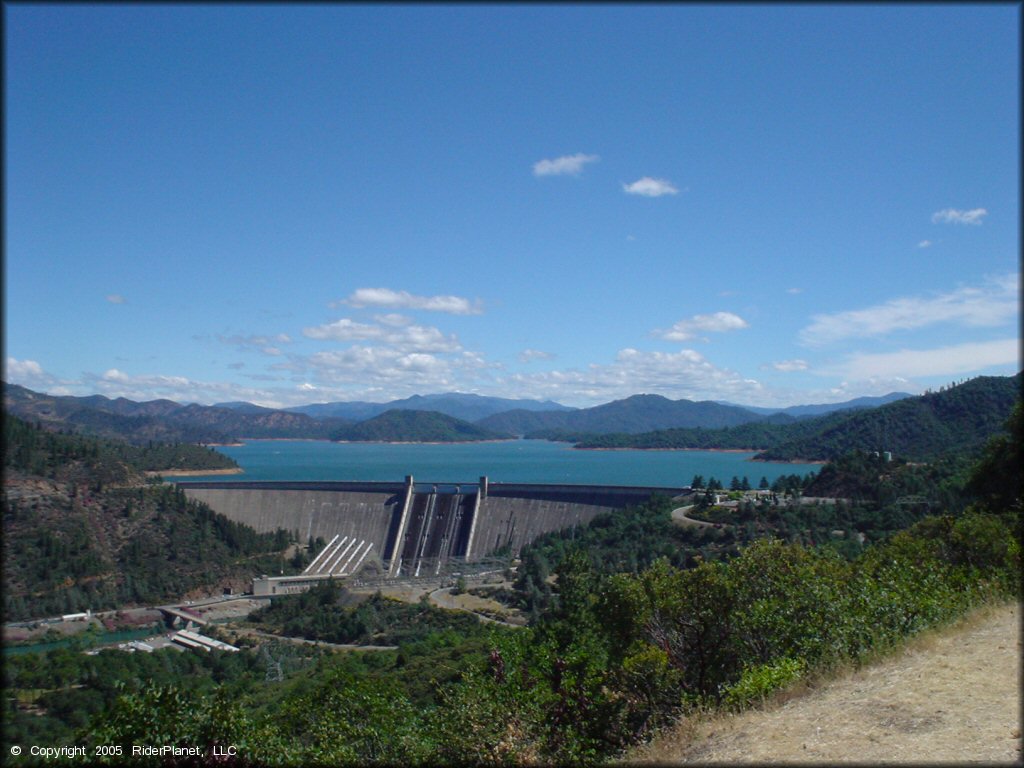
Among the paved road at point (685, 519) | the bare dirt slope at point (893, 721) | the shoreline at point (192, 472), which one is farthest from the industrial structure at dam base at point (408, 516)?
the bare dirt slope at point (893, 721)

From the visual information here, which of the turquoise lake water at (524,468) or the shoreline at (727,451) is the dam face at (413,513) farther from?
the shoreline at (727,451)

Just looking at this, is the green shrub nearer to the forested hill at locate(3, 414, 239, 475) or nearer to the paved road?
the paved road

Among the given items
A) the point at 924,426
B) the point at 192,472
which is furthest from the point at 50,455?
the point at 924,426

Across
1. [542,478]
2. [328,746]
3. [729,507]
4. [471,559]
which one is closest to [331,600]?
[471,559]

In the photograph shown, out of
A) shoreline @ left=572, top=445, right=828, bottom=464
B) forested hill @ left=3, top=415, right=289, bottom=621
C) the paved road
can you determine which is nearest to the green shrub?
the paved road

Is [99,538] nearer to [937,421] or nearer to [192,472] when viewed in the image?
[192,472]
